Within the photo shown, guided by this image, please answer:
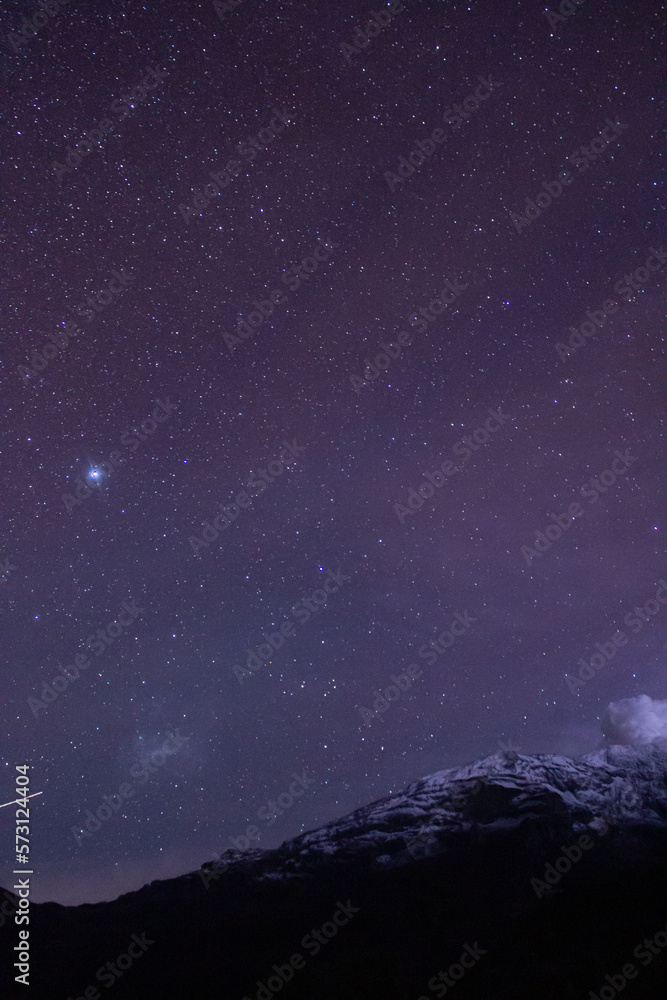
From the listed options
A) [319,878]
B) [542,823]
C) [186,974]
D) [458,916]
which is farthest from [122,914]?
[542,823]

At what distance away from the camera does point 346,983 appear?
26844 millimetres

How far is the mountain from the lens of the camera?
87.8 ft

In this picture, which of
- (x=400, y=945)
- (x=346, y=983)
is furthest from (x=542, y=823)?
(x=346, y=983)

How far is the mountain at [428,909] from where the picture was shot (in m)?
26.8

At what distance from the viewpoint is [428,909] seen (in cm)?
3369

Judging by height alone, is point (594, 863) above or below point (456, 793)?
below

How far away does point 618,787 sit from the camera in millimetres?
41031

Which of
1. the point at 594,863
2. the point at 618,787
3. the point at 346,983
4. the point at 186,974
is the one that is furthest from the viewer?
the point at 618,787

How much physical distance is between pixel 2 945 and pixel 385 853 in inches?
923

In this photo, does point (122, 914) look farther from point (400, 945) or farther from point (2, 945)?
point (400, 945)

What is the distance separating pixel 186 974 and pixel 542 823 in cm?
2391

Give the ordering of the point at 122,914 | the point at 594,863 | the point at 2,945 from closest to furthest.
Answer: the point at 2,945
the point at 594,863
the point at 122,914

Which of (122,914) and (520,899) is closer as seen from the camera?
(520,899)

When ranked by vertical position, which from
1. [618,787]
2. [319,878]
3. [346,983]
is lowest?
[346,983]
